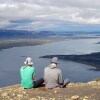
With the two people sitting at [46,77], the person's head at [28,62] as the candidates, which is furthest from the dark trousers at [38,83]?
the person's head at [28,62]

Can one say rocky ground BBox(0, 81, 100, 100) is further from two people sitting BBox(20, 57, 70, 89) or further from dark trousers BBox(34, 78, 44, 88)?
dark trousers BBox(34, 78, 44, 88)

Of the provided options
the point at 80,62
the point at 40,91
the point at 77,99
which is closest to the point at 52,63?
the point at 40,91

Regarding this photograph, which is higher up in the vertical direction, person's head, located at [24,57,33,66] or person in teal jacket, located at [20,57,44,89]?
person's head, located at [24,57,33,66]

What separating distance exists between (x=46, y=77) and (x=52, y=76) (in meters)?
0.39

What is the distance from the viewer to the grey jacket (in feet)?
48.9

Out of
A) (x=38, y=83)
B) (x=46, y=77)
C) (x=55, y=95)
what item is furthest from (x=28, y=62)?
(x=55, y=95)

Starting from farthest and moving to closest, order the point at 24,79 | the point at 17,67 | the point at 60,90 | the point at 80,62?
the point at 80,62 < the point at 17,67 < the point at 24,79 < the point at 60,90

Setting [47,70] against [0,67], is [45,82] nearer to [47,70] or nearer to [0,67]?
[47,70]

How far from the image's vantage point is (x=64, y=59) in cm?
16425

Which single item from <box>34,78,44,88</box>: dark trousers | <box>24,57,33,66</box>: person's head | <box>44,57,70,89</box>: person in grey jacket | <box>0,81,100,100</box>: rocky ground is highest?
<box>24,57,33,66</box>: person's head

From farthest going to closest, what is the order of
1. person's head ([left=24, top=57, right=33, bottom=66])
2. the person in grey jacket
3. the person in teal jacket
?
1. the person in teal jacket
2. person's head ([left=24, top=57, right=33, bottom=66])
3. the person in grey jacket

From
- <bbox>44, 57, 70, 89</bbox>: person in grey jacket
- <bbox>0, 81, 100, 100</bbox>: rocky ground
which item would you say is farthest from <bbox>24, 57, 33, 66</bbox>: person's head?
<bbox>0, 81, 100, 100</bbox>: rocky ground

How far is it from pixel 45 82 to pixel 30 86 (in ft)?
2.63

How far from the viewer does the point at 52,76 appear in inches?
590
